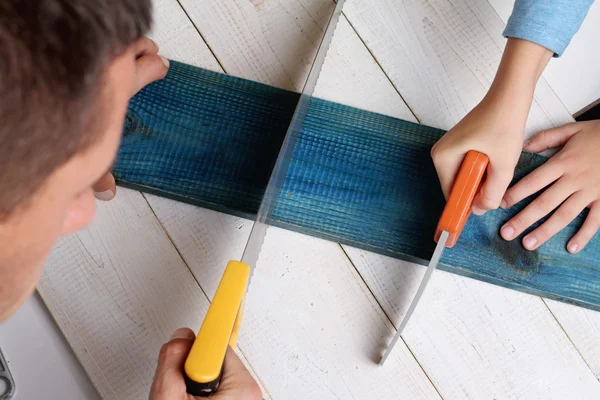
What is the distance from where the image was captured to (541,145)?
2.42 ft

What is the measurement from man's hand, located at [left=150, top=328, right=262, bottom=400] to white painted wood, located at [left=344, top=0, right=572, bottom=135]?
44 cm

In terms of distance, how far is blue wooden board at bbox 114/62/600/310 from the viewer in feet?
2.29

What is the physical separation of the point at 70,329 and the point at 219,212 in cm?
25

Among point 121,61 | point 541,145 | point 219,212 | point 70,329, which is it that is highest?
point 121,61

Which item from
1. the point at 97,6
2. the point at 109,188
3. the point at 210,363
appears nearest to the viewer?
the point at 97,6

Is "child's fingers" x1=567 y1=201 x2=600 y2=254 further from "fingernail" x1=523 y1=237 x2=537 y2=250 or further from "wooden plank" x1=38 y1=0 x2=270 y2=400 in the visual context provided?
"wooden plank" x1=38 y1=0 x2=270 y2=400

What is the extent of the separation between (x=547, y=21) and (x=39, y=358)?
79 cm

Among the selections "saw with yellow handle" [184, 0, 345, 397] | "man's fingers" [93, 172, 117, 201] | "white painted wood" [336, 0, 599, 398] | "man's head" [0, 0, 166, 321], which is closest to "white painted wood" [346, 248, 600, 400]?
"white painted wood" [336, 0, 599, 398]

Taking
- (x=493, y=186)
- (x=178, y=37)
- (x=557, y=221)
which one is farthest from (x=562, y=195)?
(x=178, y=37)

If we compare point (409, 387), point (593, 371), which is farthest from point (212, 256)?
point (593, 371)

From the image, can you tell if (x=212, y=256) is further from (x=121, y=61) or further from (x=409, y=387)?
(x=121, y=61)

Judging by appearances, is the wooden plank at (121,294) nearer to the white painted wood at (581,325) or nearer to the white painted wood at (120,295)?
the white painted wood at (120,295)

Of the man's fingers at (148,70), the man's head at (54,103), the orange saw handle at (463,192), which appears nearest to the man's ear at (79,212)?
the man's head at (54,103)

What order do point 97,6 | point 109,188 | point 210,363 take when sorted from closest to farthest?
point 97,6 < point 210,363 < point 109,188
